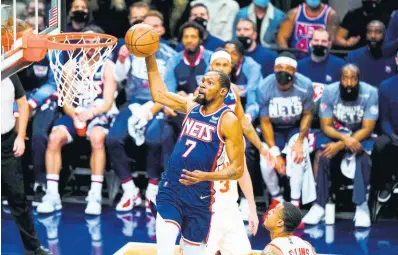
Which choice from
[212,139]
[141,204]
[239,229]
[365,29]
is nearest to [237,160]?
[212,139]

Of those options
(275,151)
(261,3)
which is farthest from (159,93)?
(261,3)

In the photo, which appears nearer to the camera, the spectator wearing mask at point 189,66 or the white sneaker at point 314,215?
the white sneaker at point 314,215

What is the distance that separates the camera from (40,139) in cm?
1032

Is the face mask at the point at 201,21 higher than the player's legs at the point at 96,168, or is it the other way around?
the face mask at the point at 201,21

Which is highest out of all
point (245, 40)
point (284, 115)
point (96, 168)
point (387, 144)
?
point (245, 40)

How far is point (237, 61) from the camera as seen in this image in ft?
33.2

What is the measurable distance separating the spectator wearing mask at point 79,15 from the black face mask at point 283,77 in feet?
8.17

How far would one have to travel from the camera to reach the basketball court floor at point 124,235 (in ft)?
29.5

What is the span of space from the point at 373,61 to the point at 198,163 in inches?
162

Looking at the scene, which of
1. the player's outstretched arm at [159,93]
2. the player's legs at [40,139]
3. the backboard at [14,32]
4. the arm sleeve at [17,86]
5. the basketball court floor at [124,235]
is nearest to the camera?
the backboard at [14,32]

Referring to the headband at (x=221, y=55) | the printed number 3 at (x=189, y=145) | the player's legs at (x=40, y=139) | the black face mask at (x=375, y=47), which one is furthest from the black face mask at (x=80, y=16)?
the printed number 3 at (x=189, y=145)

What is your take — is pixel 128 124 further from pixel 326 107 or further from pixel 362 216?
pixel 362 216

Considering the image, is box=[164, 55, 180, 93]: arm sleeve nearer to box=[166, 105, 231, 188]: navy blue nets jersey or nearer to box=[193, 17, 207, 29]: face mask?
box=[193, 17, 207, 29]: face mask

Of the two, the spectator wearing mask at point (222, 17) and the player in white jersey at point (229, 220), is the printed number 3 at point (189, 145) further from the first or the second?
the spectator wearing mask at point (222, 17)
